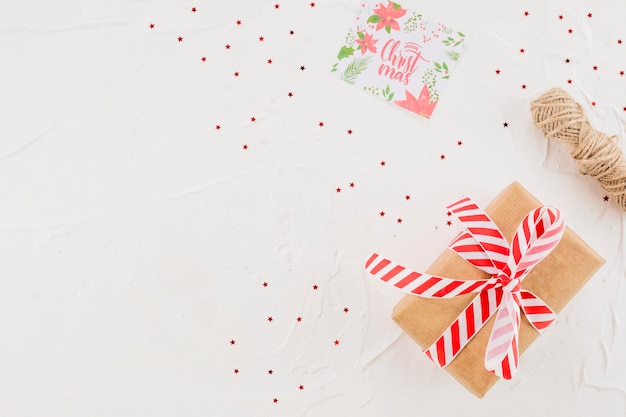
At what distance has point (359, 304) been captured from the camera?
1.10 meters

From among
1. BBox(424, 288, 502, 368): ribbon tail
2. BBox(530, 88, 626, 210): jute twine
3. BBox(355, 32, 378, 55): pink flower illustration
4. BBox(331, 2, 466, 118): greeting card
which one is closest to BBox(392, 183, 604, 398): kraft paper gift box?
BBox(424, 288, 502, 368): ribbon tail

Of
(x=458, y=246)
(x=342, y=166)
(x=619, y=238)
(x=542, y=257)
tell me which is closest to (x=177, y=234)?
(x=342, y=166)

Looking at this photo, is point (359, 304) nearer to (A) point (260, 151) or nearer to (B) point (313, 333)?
(B) point (313, 333)

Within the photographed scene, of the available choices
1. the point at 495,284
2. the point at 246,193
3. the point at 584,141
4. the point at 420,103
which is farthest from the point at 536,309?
the point at 246,193

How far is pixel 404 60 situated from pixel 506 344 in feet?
1.84

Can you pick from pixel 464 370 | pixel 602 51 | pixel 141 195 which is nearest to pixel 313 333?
pixel 464 370

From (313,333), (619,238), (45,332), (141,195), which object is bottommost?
(45,332)

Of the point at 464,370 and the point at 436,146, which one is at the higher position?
Result: the point at 436,146

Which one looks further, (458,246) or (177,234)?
(177,234)

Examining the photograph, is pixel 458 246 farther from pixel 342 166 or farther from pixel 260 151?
pixel 260 151

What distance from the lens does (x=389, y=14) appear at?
112 centimetres

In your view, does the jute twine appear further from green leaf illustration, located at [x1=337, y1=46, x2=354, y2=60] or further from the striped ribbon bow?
green leaf illustration, located at [x1=337, y1=46, x2=354, y2=60]

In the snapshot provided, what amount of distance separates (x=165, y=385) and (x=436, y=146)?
0.71 metres

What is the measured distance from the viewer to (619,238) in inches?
43.1
